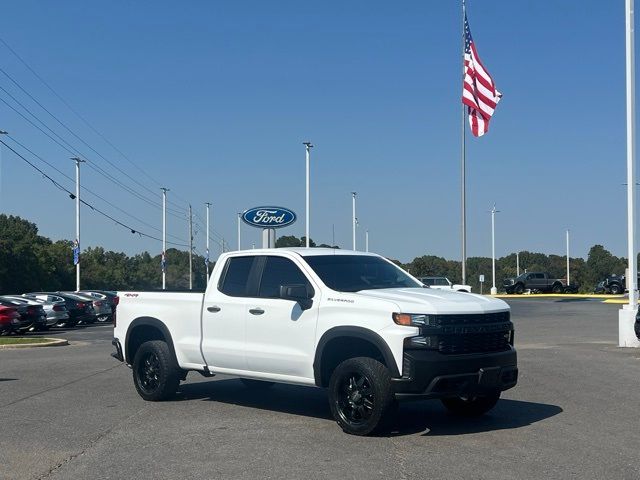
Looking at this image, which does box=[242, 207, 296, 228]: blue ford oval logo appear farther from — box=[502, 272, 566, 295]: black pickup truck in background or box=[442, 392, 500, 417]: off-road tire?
box=[502, 272, 566, 295]: black pickup truck in background

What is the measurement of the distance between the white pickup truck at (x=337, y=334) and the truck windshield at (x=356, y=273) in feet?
0.06

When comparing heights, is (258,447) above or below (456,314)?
below

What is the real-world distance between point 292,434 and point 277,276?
204 cm

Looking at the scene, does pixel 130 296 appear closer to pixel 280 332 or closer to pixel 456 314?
pixel 280 332

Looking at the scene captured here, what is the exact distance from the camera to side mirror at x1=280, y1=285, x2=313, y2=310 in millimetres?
9086

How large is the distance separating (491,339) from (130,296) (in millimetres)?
5507

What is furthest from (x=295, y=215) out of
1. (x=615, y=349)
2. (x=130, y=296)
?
(x=130, y=296)

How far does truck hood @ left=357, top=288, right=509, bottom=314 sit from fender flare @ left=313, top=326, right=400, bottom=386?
39cm

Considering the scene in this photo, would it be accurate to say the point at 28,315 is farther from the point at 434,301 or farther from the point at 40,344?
the point at 434,301

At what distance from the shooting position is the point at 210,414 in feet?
33.7

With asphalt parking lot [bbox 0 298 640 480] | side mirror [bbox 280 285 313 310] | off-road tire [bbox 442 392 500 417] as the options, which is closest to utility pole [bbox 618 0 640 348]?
asphalt parking lot [bbox 0 298 640 480]

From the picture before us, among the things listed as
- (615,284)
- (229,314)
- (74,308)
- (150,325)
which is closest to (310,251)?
(229,314)

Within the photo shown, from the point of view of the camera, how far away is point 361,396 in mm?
8617

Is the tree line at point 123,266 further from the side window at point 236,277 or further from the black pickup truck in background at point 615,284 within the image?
the side window at point 236,277
